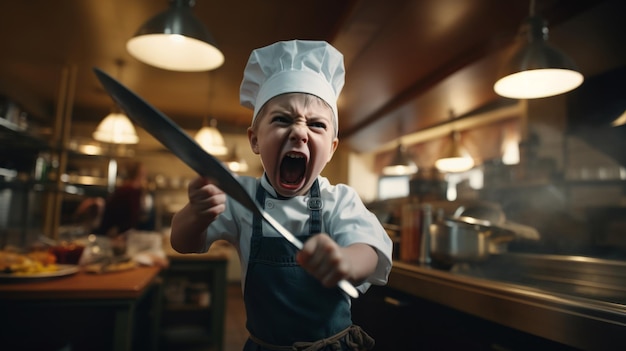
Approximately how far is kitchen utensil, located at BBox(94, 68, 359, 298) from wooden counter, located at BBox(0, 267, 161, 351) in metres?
1.49

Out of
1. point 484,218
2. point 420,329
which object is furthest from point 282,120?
point 484,218

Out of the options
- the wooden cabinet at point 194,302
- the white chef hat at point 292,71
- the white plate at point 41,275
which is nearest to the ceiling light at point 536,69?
the white chef hat at point 292,71

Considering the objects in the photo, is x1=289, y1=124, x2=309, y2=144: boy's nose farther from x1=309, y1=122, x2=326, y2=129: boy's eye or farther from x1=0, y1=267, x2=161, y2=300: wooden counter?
x1=0, y1=267, x2=161, y2=300: wooden counter

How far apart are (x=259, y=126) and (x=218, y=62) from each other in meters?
1.19

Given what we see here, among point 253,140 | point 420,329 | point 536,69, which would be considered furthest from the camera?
point 536,69

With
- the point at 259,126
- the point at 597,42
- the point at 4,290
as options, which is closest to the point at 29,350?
the point at 4,290

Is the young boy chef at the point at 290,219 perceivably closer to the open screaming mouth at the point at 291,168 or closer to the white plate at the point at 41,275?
the open screaming mouth at the point at 291,168

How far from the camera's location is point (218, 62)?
143 cm

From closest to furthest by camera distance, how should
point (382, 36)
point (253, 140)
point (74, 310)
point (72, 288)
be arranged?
point (253, 140) → point (72, 288) → point (74, 310) → point (382, 36)

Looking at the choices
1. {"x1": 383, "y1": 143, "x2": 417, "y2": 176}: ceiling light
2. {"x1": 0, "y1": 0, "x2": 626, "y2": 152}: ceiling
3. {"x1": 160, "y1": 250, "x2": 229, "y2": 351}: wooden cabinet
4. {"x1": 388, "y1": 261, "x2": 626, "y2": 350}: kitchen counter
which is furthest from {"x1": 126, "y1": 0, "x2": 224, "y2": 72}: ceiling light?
{"x1": 160, "y1": 250, "x2": 229, "y2": 351}: wooden cabinet

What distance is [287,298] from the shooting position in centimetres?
32

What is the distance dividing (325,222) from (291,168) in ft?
0.19

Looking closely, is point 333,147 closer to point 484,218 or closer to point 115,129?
point 484,218

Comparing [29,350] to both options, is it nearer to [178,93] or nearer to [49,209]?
[49,209]
